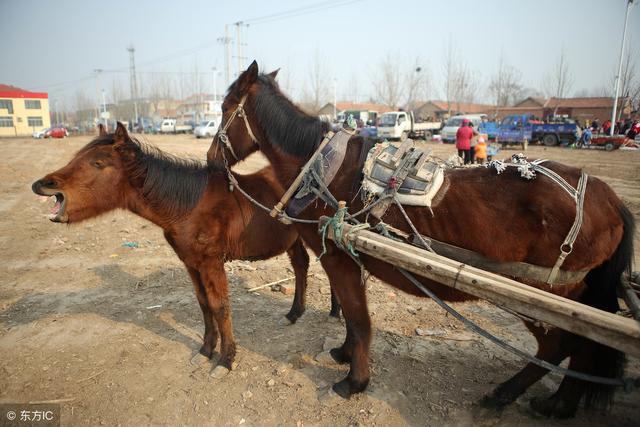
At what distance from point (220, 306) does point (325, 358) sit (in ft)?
3.50

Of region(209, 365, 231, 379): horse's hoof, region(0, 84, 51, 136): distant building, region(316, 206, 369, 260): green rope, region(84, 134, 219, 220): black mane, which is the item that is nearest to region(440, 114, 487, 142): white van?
region(84, 134, 219, 220): black mane

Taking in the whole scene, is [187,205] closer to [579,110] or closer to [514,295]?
[514,295]

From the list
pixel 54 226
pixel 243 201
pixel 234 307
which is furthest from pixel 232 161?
pixel 54 226

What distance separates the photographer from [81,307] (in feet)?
14.7

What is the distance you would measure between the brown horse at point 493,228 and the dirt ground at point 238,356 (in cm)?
31

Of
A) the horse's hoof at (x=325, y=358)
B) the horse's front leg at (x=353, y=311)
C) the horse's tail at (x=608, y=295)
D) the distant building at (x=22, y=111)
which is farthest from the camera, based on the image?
the distant building at (x=22, y=111)

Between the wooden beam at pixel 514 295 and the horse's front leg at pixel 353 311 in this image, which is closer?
the wooden beam at pixel 514 295

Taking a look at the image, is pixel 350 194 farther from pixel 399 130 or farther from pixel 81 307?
pixel 399 130

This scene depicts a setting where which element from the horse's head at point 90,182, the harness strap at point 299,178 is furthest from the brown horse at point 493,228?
the horse's head at point 90,182

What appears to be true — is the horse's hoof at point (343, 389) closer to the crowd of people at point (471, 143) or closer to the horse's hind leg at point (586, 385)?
the horse's hind leg at point (586, 385)

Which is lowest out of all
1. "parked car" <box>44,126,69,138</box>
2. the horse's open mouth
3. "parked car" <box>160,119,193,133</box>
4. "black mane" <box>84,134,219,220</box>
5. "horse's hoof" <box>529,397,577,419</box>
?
"horse's hoof" <box>529,397,577,419</box>

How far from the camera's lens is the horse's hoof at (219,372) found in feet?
10.8

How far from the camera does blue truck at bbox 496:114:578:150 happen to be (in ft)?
79.2

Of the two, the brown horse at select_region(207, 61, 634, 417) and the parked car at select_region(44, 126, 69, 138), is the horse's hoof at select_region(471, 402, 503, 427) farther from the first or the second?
the parked car at select_region(44, 126, 69, 138)
